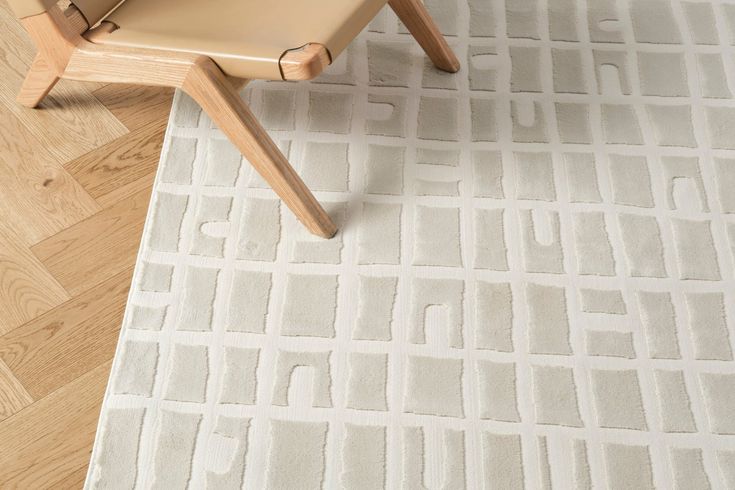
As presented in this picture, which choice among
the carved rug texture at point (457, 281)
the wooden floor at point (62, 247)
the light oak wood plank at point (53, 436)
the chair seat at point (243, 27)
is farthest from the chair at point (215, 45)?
the light oak wood plank at point (53, 436)

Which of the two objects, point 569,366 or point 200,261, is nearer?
point 569,366

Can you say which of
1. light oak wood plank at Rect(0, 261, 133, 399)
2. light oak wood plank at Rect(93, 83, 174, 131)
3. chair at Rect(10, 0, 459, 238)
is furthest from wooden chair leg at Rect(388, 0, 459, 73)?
light oak wood plank at Rect(0, 261, 133, 399)

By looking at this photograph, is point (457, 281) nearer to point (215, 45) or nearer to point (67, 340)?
point (215, 45)

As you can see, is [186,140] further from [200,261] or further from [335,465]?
[335,465]

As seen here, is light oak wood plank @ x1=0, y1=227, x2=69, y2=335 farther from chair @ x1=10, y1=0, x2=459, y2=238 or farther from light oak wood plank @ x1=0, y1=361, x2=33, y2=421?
chair @ x1=10, y1=0, x2=459, y2=238

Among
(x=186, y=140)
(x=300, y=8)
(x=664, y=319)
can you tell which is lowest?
(x=664, y=319)

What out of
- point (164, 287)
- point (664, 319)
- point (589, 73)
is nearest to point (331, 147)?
point (164, 287)

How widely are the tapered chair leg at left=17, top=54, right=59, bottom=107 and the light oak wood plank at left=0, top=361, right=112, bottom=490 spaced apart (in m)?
0.63

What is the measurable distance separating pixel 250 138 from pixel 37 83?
58 centimetres

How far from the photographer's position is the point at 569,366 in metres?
1.36

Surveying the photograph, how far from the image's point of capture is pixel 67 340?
4.71ft

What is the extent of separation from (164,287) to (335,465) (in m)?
0.46

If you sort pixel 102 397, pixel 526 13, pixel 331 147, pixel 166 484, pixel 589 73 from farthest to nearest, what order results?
pixel 526 13 → pixel 589 73 → pixel 331 147 → pixel 102 397 → pixel 166 484

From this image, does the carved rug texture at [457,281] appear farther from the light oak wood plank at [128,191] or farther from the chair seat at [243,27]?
the chair seat at [243,27]
